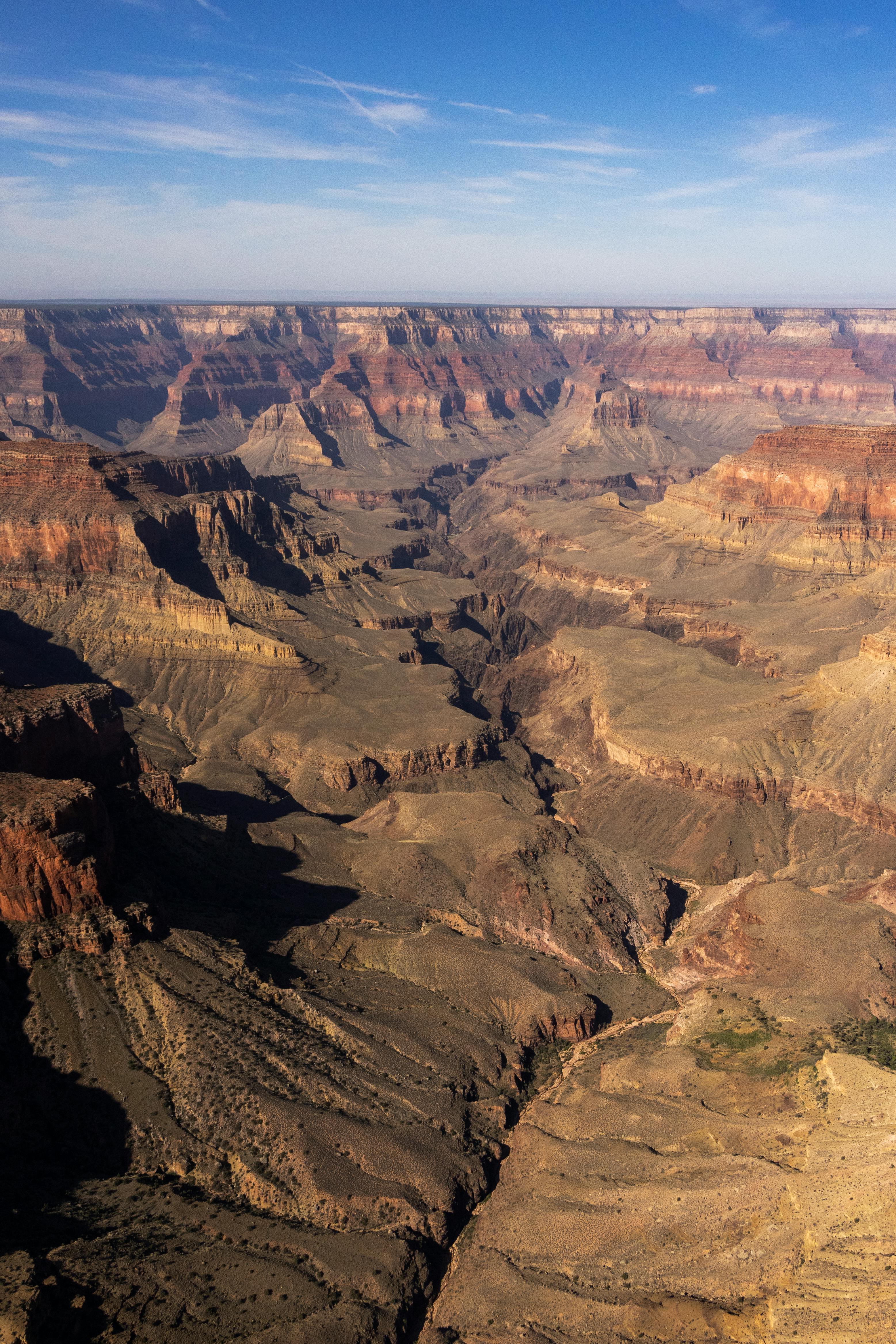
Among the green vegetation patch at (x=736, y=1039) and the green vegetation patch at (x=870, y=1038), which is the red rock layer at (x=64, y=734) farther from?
the green vegetation patch at (x=870, y=1038)

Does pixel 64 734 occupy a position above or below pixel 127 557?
Answer: below

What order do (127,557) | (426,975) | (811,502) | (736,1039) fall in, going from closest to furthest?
(736,1039), (426,975), (127,557), (811,502)

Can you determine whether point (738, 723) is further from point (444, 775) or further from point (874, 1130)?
point (874, 1130)

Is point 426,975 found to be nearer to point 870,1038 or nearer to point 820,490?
point 870,1038

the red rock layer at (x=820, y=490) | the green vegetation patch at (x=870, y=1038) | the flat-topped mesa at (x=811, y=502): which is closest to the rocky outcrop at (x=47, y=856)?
the green vegetation patch at (x=870, y=1038)

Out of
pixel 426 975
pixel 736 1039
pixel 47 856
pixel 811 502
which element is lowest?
pixel 736 1039

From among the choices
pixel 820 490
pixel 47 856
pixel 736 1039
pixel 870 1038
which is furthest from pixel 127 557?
pixel 820 490

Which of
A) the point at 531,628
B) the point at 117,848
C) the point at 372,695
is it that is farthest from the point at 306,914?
the point at 531,628
